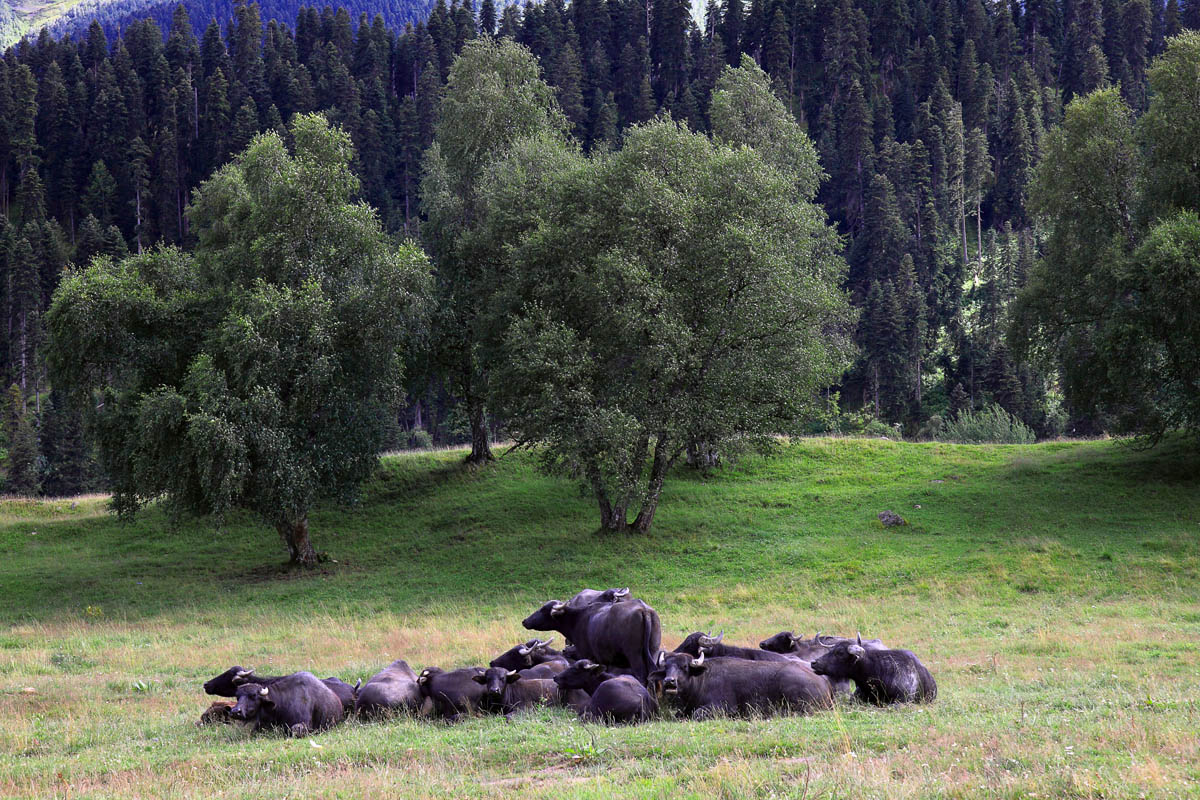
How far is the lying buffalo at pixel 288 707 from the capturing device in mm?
13289

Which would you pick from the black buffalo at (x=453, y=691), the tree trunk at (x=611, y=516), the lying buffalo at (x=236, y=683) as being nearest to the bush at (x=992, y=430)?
the tree trunk at (x=611, y=516)

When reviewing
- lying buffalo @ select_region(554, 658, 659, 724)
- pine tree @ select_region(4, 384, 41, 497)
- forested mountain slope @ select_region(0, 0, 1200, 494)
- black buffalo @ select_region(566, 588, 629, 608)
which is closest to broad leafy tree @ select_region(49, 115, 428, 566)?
black buffalo @ select_region(566, 588, 629, 608)

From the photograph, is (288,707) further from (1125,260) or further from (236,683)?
(1125,260)

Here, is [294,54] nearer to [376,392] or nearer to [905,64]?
[905,64]

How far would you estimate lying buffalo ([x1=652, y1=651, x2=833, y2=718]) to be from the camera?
1306cm

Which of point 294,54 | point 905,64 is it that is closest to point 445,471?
point 294,54

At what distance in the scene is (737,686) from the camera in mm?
13383

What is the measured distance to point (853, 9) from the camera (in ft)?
472

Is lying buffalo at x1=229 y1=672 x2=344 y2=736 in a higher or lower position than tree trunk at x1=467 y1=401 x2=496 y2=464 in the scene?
lower

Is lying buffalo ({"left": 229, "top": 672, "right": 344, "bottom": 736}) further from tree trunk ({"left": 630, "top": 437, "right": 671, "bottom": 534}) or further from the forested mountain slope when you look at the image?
the forested mountain slope

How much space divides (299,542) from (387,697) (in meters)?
24.1

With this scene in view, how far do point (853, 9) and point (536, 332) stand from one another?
5042 inches

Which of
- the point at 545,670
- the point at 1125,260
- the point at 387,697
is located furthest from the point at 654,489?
the point at 387,697

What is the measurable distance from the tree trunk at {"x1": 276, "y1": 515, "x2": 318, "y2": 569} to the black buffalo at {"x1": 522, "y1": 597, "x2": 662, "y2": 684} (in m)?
22.6
